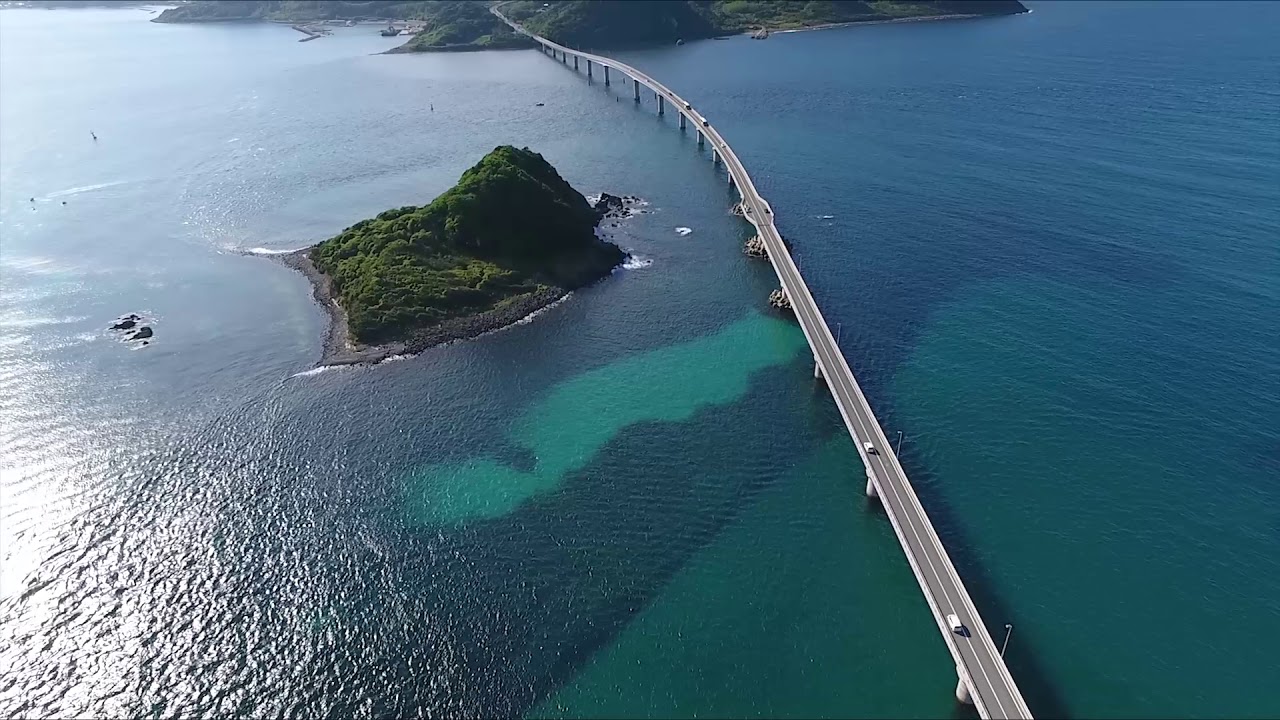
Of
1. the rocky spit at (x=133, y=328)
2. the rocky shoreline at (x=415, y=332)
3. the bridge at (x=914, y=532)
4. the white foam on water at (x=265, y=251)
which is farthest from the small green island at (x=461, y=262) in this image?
the bridge at (x=914, y=532)

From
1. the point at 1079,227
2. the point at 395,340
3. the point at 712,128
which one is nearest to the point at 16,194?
the point at 395,340

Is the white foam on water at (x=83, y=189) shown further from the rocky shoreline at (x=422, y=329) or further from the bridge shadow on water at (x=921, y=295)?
the bridge shadow on water at (x=921, y=295)

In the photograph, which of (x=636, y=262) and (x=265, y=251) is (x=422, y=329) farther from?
(x=265, y=251)

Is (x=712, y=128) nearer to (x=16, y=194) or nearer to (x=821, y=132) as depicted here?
(x=821, y=132)

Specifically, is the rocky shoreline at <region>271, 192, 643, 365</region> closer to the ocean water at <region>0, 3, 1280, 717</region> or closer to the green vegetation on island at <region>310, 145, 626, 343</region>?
the green vegetation on island at <region>310, 145, 626, 343</region>

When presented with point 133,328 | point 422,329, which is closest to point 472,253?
point 422,329
